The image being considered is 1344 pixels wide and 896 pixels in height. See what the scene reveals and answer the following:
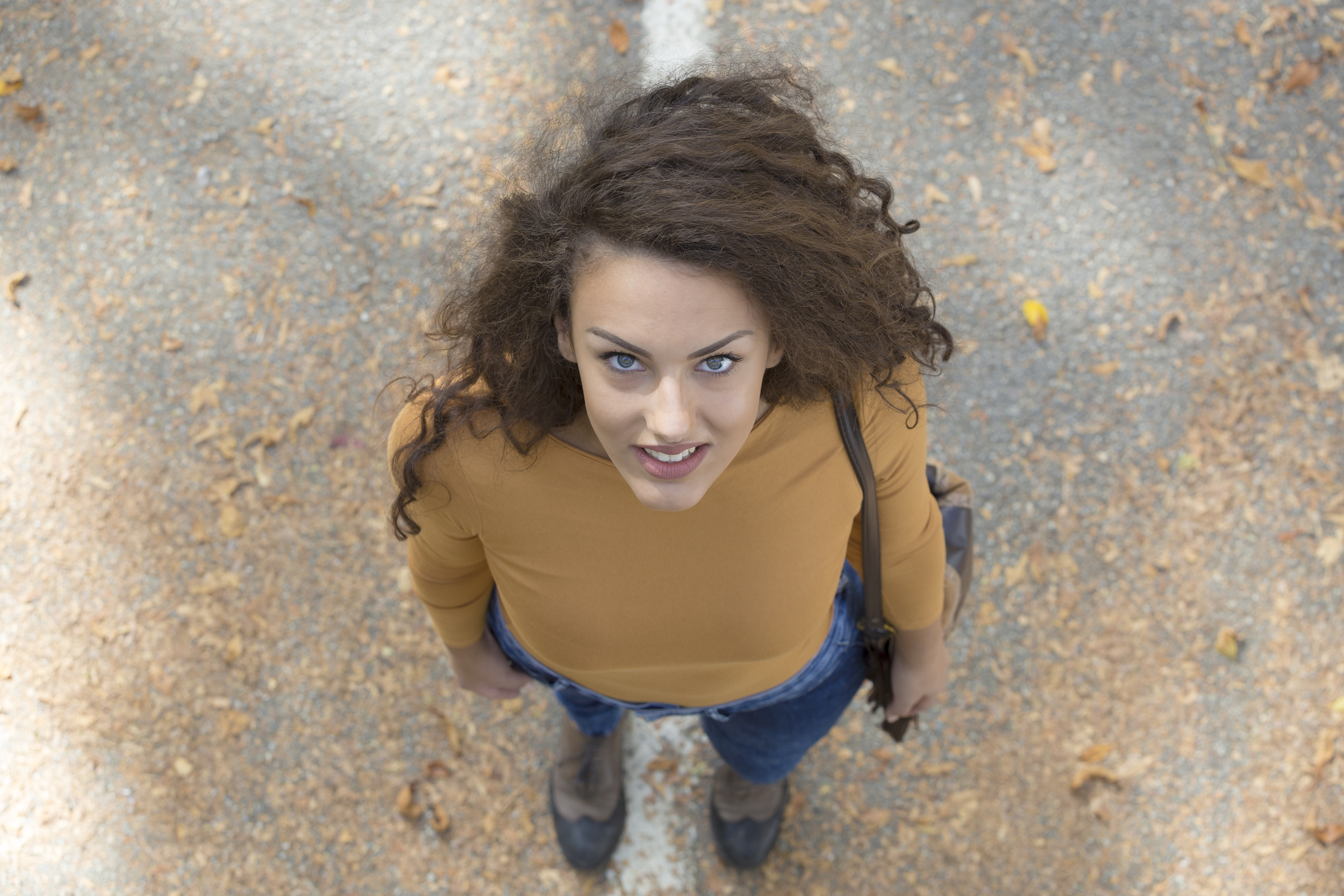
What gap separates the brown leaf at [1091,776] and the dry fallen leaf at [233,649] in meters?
2.83

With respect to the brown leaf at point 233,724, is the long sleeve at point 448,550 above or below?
above

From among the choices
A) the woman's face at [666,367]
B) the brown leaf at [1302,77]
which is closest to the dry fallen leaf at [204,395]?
the woman's face at [666,367]

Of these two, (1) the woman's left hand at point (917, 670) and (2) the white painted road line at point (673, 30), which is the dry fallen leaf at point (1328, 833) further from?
(2) the white painted road line at point (673, 30)

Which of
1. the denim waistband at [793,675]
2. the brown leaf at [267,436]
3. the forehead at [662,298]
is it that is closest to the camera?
the forehead at [662,298]

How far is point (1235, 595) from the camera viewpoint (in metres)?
3.18

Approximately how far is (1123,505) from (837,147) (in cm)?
214

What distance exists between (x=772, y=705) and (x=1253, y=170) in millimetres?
2864

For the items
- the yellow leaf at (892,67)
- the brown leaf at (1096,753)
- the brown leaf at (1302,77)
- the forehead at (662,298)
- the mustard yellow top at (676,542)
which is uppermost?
the forehead at (662,298)

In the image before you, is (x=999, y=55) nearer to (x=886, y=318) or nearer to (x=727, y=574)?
(x=886, y=318)

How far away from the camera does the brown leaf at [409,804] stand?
3.03m

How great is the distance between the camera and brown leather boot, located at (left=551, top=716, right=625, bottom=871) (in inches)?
115

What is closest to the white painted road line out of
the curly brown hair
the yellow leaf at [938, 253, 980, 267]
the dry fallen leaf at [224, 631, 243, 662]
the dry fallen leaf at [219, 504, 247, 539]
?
the yellow leaf at [938, 253, 980, 267]

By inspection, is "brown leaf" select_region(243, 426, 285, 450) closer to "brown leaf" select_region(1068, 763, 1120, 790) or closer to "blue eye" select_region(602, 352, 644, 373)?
"blue eye" select_region(602, 352, 644, 373)

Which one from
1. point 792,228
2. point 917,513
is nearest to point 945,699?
point 917,513
